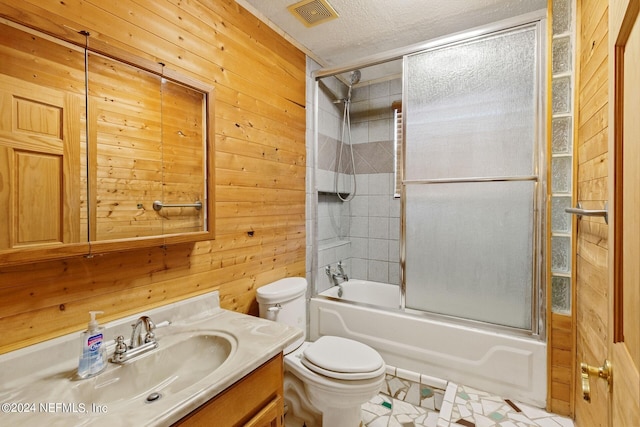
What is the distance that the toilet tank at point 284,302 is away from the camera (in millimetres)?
1763

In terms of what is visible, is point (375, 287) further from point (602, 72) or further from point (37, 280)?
point (37, 280)

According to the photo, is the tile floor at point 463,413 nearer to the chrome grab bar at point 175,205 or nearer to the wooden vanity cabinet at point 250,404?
the wooden vanity cabinet at point 250,404

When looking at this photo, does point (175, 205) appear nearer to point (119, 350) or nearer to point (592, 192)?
point (119, 350)

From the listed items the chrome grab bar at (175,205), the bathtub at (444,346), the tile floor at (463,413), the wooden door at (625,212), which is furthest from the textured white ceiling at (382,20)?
the tile floor at (463,413)

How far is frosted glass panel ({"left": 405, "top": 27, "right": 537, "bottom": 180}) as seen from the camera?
5.43ft

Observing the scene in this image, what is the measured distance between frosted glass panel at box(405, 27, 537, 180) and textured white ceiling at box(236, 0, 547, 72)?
0.25m

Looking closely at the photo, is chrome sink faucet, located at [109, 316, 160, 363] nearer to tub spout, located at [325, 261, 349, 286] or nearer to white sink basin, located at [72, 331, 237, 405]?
white sink basin, located at [72, 331, 237, 405]

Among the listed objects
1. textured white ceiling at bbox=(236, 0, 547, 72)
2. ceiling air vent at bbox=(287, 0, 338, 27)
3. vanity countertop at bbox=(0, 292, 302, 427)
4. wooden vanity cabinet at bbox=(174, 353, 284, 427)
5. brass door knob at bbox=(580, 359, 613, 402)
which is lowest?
wooden vanity cabinet at bbox=(174, 353, 284, 427)

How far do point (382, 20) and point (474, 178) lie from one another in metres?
1.19

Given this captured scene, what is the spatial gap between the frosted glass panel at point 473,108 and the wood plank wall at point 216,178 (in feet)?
2.89

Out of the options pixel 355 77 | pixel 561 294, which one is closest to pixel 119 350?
pixel 561 294

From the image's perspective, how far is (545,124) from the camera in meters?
1.58

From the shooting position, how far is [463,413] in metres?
1.57

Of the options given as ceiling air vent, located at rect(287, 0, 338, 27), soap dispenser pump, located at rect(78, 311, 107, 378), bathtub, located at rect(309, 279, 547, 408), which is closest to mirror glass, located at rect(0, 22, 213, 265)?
soap dispenser pump, located at rect(78, 311, 107, 378)
